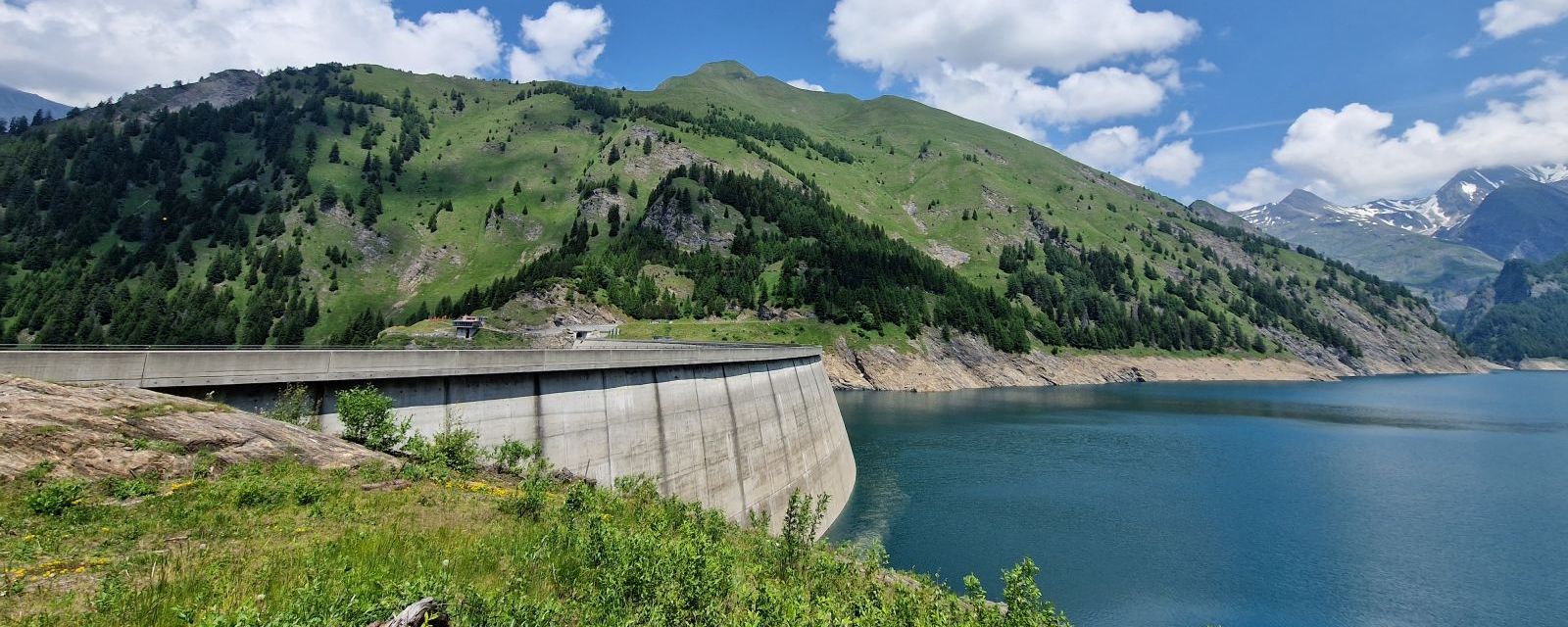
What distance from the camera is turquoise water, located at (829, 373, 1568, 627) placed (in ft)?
120

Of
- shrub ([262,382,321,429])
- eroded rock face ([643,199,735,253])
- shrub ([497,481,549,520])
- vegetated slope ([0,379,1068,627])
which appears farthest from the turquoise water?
eroded rock face ([643,199,735,253])

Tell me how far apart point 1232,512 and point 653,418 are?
48.9 metres

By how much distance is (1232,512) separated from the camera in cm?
5222

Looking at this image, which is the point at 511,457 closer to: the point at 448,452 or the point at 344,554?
the point at 448,452

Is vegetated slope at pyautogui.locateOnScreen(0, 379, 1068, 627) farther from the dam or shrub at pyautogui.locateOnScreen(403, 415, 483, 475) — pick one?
the dam

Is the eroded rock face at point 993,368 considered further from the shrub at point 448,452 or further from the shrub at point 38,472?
the shrub at point 38,472

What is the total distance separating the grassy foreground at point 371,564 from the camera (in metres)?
9.10

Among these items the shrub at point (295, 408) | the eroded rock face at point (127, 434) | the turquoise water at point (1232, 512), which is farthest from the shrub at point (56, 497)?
the turquoise water at point (1232, 512)

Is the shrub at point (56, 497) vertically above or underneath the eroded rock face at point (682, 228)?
underneath

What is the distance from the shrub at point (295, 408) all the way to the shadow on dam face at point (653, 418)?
24cm

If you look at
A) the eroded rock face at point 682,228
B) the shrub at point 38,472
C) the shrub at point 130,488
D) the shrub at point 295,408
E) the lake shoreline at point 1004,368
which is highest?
the eroded rock face at point 682,228

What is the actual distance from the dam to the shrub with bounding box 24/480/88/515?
6.91 meters

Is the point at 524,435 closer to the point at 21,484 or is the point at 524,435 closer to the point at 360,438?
the point at 360,438

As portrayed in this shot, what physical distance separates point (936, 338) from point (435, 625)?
492 feet
